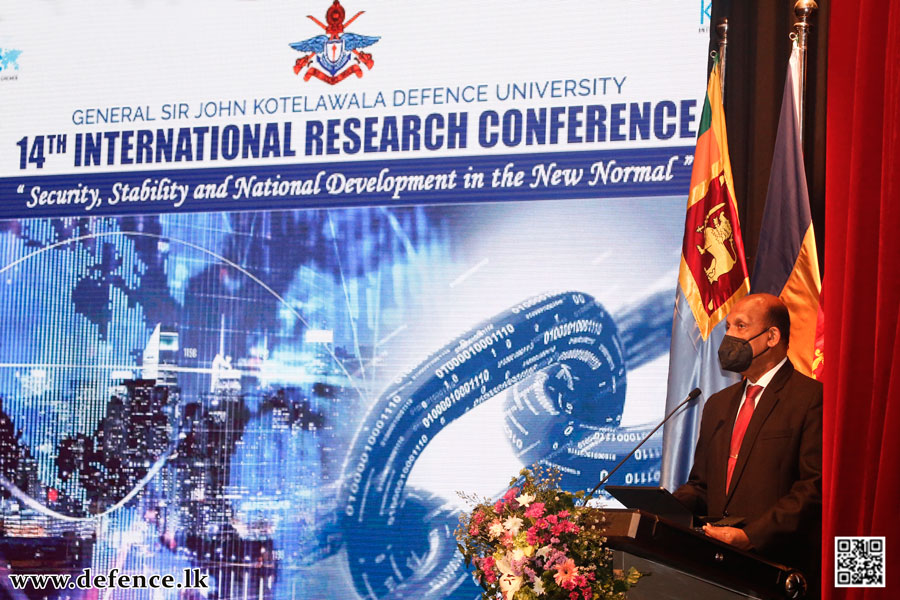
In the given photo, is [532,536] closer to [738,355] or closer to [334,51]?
[738,355]

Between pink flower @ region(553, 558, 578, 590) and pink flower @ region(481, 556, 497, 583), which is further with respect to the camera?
pink flower @ region(481, 556, 497, 583)

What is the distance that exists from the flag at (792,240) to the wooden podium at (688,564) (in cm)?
131

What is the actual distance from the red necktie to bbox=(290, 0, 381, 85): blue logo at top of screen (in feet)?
7.73

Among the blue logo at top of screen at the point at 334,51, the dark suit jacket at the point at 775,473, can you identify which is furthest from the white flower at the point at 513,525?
the blue logo at top of screen at the point at 334,51

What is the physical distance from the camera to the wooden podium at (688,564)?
90.7 inches

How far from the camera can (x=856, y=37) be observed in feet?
5.93

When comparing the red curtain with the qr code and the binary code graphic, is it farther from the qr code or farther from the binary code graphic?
the binary code graphic

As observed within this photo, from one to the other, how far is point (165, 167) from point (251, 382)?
1.11 meters

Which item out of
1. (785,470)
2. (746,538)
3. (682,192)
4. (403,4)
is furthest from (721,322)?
(403,4)

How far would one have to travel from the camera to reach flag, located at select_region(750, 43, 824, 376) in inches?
143

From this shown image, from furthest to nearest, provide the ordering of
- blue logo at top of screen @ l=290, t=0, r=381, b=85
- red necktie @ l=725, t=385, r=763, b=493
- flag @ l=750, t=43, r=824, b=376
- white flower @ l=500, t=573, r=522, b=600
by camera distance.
A: blue logo at top of screen @ l=290, t=0, r=381, b=85, flag @ l=750, t=43, r=824, b=376, red necktie @ l=725, t=385, r=763, b=493, white flower @ l=500, t=573, r=522, b=600

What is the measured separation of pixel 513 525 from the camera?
2457mm

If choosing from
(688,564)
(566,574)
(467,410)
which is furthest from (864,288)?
(467,410)

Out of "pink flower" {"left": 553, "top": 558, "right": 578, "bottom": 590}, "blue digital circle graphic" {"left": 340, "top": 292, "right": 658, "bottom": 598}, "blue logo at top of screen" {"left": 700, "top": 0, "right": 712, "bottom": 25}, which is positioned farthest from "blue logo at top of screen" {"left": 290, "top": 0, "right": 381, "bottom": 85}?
"pink flower" {"left": 553, "top": 558, "right": 578, "bottom": 590}
